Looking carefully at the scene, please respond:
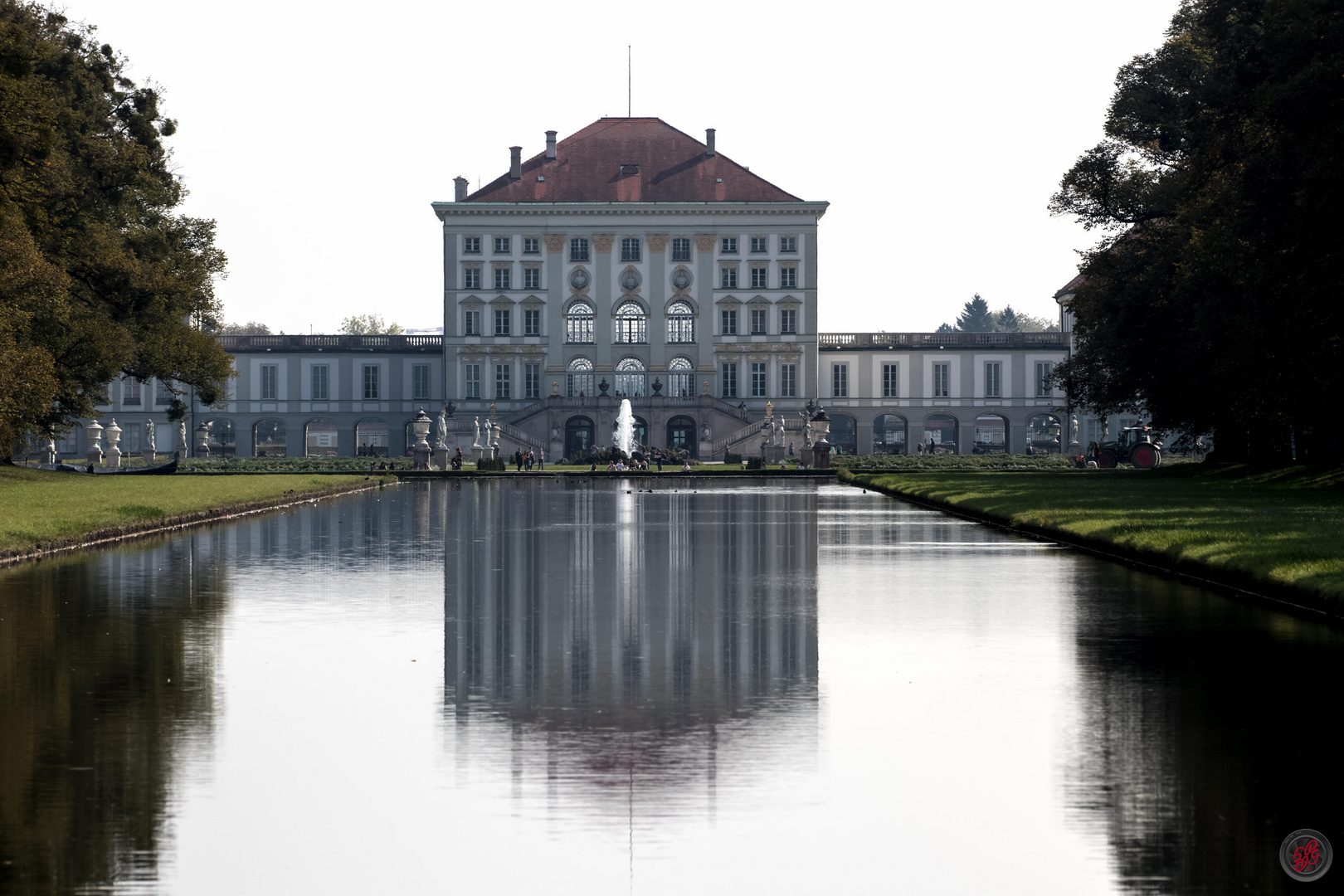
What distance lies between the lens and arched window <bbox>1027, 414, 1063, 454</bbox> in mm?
105500

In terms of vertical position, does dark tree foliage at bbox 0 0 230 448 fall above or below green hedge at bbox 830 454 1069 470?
above

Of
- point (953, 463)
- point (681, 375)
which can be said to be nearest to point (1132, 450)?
point (953, 463)

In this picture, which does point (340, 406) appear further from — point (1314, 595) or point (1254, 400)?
point (1314, 595)

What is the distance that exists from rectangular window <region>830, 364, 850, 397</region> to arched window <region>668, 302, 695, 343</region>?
32.5ft

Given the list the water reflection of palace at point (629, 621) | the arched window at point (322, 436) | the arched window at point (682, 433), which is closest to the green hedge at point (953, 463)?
A: the arched window at point (682, 433)

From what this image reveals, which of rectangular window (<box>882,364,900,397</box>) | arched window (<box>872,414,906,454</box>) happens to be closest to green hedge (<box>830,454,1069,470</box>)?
rectangular window (<box>882,364,900,397</box>)

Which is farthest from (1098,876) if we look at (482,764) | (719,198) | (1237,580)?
(719,198)

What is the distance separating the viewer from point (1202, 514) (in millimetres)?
27000

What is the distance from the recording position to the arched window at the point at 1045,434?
10550cm

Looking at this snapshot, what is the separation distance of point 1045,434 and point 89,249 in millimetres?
106435

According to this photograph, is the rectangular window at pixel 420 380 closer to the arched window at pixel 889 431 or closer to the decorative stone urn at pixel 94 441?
the arched window at pixel 889 431

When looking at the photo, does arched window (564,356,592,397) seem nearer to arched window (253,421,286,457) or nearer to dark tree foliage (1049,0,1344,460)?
arched window (253,421,286,457)

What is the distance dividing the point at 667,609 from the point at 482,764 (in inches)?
281

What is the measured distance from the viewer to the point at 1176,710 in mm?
9938
